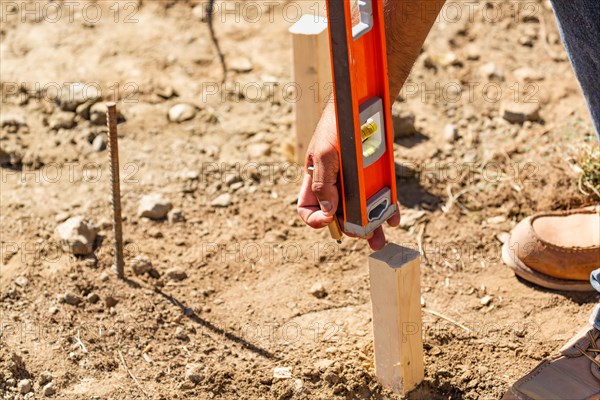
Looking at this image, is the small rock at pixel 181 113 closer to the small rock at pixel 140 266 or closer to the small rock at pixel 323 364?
the small rock at pixel 140 266

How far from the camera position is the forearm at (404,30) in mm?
2635

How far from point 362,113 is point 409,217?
1356 mm

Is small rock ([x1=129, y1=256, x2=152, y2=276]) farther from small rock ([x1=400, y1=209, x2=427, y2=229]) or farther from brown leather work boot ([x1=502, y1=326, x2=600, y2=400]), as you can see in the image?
brown leather work boot ([x1=502, y1=326, x2=600, y2=400])

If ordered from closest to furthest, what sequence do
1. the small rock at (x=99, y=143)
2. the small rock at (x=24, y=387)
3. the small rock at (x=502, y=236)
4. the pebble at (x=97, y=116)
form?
the small rock at (x=24, y=387)
the small rock at (x=502, y=236)
the small rock at (x=99, y=143)
the pebble at (x=97, y=116)

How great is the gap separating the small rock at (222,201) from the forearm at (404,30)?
1.32 meters

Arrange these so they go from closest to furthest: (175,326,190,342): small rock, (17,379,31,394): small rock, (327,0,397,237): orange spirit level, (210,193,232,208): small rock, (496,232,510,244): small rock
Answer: (327,0,397,237): orange spirit level, (17,379,31,394): small rock, (175,326,190,342): small rock, (496,232,510,244): small rock, (210,193,232,208): small rock

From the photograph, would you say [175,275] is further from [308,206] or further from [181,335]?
[308,206]

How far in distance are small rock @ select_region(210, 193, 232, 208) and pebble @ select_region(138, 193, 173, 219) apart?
0.62ft

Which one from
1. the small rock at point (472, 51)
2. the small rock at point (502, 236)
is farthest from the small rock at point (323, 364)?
the small rock at point (472, 51)

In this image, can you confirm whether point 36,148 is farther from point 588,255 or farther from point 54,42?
point 588,255

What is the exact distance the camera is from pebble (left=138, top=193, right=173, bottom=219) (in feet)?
12.3

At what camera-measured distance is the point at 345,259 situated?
355 centimetres

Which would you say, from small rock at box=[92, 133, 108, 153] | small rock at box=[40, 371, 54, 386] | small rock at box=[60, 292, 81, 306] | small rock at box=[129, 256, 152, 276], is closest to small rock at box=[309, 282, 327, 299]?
small rock at box=[129, 256, 152, 276]

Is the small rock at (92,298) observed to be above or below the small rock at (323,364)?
above
